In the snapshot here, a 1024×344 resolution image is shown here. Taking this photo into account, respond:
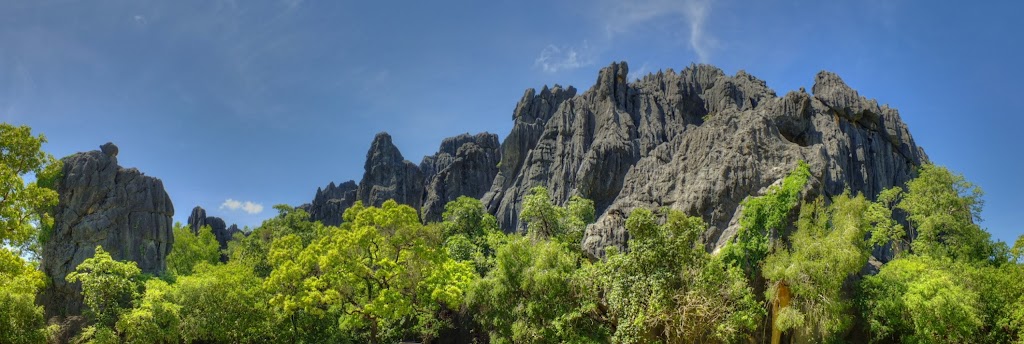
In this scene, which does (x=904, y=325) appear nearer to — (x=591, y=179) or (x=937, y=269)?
(x=937, y=269)

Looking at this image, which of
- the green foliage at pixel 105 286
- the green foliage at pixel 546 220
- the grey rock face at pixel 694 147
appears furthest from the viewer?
the green foliage at pixel 546 220

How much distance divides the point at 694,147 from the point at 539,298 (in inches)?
526

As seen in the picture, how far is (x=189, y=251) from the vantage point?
62156mm

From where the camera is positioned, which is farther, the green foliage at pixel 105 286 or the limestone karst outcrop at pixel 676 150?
the limestone karst outcrop at pixel 676 150

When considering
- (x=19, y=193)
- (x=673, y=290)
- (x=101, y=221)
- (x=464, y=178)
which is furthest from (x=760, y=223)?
(x=464, y=178)

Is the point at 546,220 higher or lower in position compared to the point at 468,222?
lower

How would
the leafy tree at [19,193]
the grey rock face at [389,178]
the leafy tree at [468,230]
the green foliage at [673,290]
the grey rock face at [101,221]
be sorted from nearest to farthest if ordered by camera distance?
1. the leafy tree at [19,193]
2. the green foliage at [673,290]
3. the grey rock face at [101,221]
4. the leafy tree at [468,230]
5. the grey rock face at [389,178]

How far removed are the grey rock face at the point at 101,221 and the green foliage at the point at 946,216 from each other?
46.4 meters

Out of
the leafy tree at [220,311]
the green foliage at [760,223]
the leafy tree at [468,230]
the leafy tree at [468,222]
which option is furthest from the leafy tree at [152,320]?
the green foliage at [760,223]

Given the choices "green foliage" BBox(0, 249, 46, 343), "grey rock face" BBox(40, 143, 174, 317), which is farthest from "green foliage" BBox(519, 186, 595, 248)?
"grey rock face" BBox(40, 143, 174, 317)

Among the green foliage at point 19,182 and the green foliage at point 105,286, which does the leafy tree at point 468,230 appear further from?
the green foliage at point 19,182

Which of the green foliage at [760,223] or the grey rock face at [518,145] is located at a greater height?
the grey rock face at [518,145]

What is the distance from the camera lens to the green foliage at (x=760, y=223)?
25.8m

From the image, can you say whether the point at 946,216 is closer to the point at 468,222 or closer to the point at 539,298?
the point at 539,298
